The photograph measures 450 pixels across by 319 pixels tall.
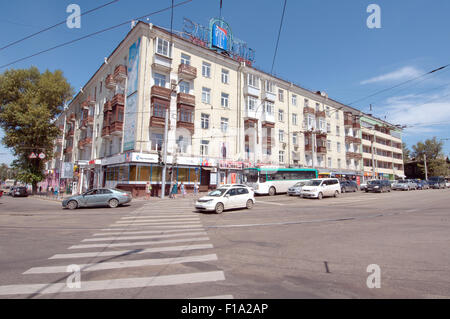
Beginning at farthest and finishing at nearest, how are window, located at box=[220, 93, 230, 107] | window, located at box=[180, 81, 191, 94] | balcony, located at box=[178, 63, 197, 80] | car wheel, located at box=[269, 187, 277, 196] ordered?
window, located at box=[220, 93, 230, 107]
window, located at box=[180, 81, 191, 94]
balcony, located at box=[178, 63, 197, 80]
car wheel, located at box=[269, 187, 277, 196]

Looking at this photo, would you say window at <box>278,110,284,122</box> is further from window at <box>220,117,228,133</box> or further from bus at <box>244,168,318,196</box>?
bus at <box>244,168,318,196</box>

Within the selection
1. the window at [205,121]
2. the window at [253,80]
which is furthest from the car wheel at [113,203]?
the window at [253,80]

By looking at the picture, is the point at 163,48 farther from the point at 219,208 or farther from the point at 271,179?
the point at 219,208

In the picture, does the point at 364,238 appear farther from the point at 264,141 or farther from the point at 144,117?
the point at 264,141

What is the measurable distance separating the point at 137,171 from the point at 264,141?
1869 cm

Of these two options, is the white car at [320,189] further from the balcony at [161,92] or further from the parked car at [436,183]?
the parked car at [436,183]

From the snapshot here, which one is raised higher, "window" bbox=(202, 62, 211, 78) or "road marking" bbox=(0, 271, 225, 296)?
"window" bbox=(202, 62, 211, 78)

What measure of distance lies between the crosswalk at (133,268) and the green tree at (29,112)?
35.3 metres

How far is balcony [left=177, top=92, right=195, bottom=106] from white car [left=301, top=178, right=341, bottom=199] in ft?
52.8

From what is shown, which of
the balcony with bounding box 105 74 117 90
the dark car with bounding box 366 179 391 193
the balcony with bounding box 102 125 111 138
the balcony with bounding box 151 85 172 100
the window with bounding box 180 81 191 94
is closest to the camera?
the balcony with bounding box 151 85 172 100

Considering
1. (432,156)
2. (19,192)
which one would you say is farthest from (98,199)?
(432,156)

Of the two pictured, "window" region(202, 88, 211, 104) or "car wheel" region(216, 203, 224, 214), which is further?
"window" region(202, 88, 211, 104)

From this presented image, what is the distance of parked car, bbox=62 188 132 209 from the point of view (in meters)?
17.2

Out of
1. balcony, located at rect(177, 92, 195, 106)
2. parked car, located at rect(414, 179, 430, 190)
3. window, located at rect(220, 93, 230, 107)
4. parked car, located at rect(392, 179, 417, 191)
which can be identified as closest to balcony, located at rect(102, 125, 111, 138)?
balcony, located at rect(177, 92, 195, 106)
